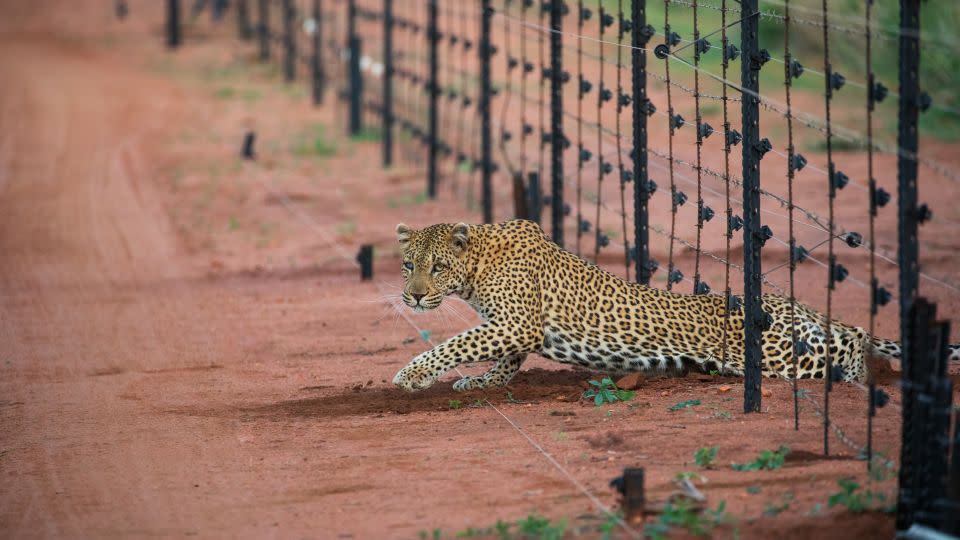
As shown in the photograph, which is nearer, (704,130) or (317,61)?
(704,130)

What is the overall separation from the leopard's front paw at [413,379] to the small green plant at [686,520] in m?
3.20

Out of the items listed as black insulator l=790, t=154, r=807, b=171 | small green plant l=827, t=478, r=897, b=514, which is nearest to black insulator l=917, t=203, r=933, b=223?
small green plant l=827, t=478, r=897, b=514

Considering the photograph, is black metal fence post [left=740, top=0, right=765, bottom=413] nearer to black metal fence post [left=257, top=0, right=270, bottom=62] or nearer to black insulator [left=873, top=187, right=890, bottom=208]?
black insulator [left=873, top=187, right=890, bottom=208]

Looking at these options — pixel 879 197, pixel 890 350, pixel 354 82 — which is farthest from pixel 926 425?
pixel 354 82

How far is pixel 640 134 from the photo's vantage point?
11.8 metres

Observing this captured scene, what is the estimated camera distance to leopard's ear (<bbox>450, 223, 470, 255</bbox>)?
1034 cm

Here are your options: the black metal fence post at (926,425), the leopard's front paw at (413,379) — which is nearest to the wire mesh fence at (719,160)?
the black metal fence post at (926,425)

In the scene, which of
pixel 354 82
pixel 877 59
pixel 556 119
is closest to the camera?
pixel 556 119

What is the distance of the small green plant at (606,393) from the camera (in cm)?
979

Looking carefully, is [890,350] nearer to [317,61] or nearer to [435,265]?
[435,265]

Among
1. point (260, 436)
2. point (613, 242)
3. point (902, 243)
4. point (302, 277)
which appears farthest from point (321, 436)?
point (613, 242)

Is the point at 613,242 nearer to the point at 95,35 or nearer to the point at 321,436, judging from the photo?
the point at 321,436

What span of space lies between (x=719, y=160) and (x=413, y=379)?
36.9 feet

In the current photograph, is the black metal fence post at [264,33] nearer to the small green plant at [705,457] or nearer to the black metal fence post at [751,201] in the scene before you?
the black metal fence post at [751,201]
